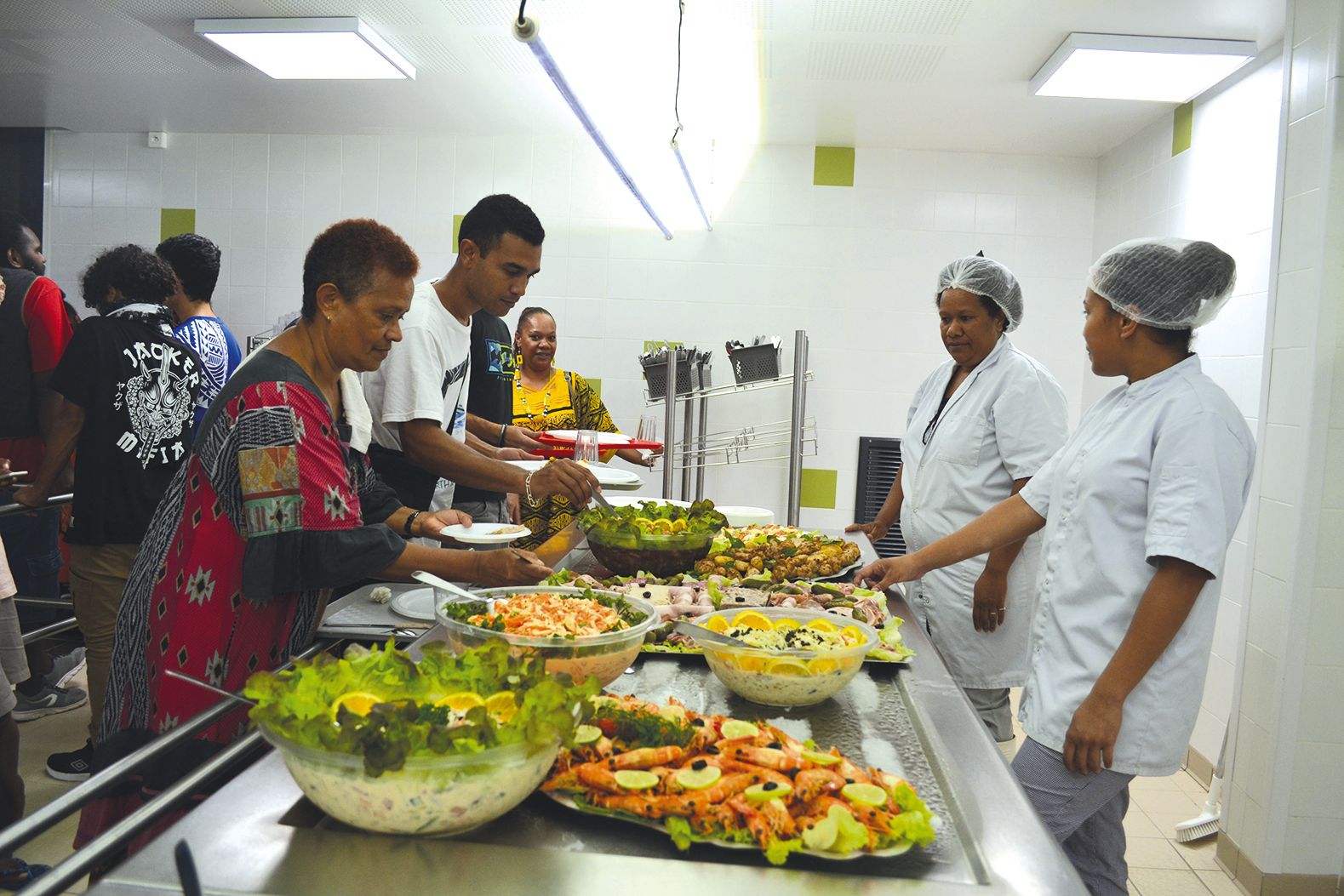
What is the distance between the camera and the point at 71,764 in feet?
Answer: 11.3

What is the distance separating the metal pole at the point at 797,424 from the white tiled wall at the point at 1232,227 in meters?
1.78

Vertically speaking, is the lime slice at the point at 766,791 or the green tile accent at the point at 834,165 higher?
the green tile accent at the point at 834,165

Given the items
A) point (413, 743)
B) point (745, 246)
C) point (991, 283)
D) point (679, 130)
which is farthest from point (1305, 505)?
point (745, 246)

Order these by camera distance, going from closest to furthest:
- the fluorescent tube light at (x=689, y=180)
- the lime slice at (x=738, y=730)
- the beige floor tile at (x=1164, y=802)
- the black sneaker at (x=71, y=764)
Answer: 1. the lime slice at (x=738, y=730)
2. the fluorescent tube light at (x=689, y=180)
3. the black sneaker at (x=71, y=764)
4. the beige floor tile at (x=1164, y=802)

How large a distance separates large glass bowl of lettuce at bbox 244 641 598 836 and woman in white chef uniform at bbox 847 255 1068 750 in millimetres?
1872

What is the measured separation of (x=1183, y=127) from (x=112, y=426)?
15.2 feet

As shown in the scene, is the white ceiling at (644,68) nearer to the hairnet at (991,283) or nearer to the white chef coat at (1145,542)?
the hairnet at (991,283)

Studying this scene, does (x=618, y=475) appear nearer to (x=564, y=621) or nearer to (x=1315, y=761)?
(x=564, y=621)

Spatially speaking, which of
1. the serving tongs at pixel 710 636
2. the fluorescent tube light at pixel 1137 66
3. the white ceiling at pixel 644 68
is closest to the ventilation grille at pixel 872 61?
the white ceiling at pixel 644 68

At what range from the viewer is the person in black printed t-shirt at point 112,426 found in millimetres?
3188

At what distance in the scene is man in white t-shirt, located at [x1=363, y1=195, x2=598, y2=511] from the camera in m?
2.56

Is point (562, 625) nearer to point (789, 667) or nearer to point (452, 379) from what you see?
point (789, 667)

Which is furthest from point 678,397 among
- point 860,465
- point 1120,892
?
point 1120,892

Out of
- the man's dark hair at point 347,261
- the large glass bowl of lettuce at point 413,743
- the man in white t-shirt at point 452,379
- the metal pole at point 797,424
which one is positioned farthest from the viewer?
the metal pole at point 797,424
